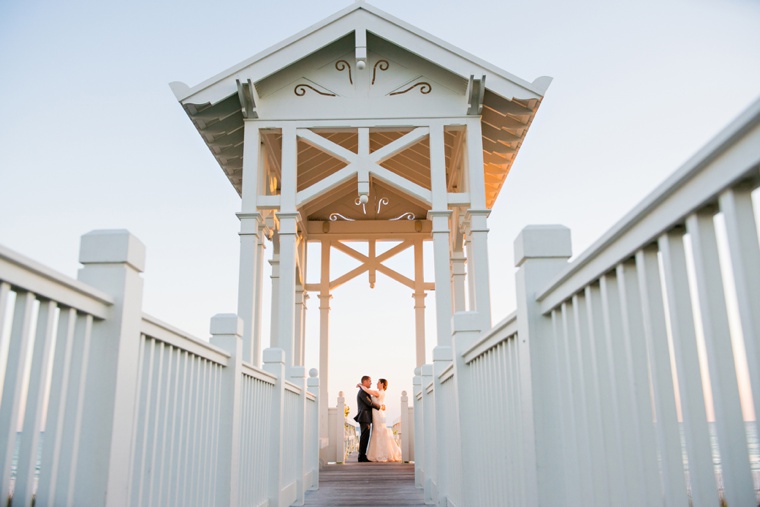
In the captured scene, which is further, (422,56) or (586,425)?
(422,56)

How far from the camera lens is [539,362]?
6.49 ft

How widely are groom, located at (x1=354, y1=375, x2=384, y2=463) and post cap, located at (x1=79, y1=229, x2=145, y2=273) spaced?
887 cm

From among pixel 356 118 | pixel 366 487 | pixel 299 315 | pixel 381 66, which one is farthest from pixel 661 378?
pixel 299 315

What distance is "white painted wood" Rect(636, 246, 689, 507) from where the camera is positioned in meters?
1.21

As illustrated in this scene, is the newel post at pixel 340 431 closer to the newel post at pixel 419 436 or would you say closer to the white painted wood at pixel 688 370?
the newel post at pixel 419 436

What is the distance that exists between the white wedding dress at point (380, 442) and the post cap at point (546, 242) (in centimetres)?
886

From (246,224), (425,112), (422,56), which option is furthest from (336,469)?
(422,56)

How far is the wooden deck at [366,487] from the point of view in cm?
585

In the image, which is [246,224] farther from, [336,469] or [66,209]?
[66,209]

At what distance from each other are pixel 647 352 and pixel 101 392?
57.5 inches

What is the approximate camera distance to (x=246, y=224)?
711cm

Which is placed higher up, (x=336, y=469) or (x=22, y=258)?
(x=22, y=258)

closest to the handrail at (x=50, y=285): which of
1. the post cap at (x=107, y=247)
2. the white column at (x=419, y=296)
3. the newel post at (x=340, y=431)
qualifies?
the post cap at (x=107, y=247)

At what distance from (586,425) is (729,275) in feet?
2.35
